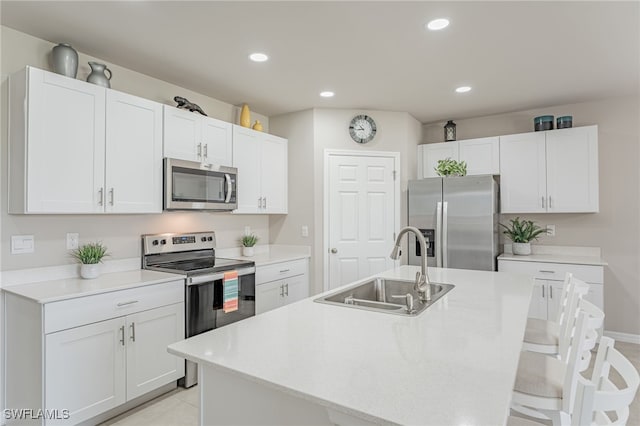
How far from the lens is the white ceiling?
7.15 feet

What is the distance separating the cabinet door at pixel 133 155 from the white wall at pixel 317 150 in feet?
5.74

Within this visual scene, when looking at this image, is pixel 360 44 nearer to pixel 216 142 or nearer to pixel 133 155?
pixel 216 142

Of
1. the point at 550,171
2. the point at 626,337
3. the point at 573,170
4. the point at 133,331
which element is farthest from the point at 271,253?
the point at 626,337

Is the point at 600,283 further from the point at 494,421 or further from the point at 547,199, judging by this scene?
the point at 494,421

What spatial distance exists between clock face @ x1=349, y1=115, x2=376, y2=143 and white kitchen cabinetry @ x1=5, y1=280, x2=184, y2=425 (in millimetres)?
2670

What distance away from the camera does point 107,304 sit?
7.40 feet

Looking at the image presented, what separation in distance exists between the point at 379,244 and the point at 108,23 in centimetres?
327

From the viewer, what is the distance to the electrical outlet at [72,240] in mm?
2584

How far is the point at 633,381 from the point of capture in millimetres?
1012

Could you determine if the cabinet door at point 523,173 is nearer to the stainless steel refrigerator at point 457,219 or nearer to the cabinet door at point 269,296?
the stainless steel refrigerator at point 457,219

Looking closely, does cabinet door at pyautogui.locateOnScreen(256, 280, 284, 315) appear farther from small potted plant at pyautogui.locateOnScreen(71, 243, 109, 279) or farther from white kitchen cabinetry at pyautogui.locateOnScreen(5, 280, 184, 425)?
small potted plant at pyautogui.locateOnScreen(71, 243, 109, 279)

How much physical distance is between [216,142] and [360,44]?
62.6 inches

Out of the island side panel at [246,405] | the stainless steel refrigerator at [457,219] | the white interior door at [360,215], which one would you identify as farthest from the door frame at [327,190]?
the island side panel at [246,405]

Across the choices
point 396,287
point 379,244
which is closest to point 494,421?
point 396,287
